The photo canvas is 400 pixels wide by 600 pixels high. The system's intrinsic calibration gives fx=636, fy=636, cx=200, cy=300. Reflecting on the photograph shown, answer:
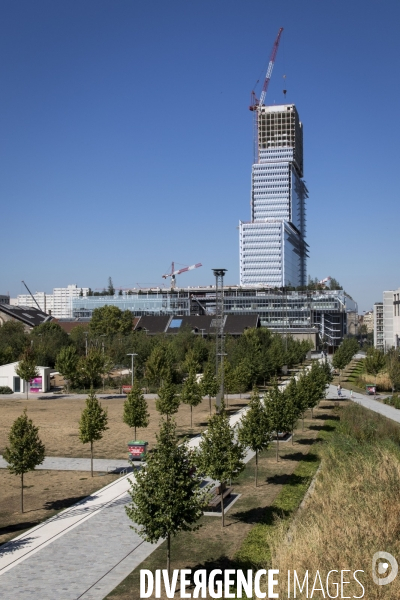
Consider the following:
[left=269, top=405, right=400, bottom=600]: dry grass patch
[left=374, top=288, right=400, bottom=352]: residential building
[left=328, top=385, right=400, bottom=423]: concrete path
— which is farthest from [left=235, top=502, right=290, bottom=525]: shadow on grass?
[left=374, top=288, right=400, bottom=352]: residential building

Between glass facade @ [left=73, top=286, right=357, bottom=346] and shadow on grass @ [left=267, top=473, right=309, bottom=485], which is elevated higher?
glass facade @ [left=73, top=286, right=357, bottom=346]

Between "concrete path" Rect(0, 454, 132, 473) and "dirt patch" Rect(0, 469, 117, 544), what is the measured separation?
83cm

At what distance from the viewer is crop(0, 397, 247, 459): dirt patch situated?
117ft

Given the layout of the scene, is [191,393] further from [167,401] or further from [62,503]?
[62,503]

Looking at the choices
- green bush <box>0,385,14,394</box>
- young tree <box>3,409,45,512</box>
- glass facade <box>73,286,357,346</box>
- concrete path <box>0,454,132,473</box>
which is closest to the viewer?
young tree <box>3,409,45,512</box>

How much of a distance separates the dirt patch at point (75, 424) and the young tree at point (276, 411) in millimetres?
7404

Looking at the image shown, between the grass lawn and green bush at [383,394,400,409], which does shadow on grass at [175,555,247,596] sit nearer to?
the grass lawn

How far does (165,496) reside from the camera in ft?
57.1

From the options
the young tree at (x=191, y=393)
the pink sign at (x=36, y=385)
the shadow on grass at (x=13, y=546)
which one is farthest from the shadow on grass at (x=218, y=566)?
the pink sign at (x=36, y=385)

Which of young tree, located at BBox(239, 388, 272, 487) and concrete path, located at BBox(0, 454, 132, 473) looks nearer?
young tree, located at BBox(239, 388, 272, 487)

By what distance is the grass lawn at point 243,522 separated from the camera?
18625 millimetres

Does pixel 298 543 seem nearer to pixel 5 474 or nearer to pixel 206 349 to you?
pixel 5 474

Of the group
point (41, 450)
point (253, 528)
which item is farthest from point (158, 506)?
point (41, 450)

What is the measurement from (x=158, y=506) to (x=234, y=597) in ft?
9.98
